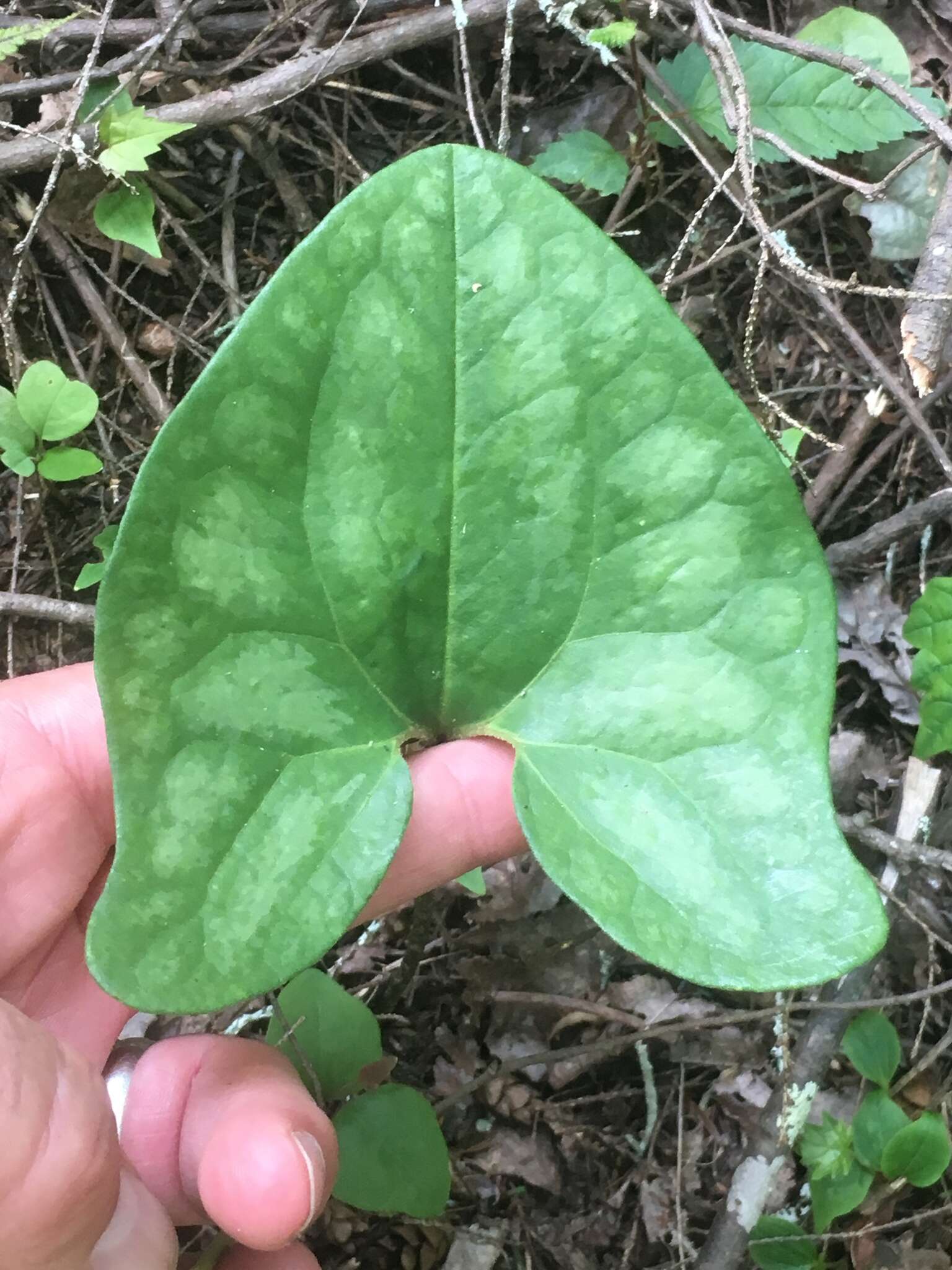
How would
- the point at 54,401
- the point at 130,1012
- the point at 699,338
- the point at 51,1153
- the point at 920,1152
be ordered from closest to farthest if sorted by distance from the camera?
the point at 51,1153 < the point at 130,1012 < the point at 920,1152 < the point at 54,401 < the point at 699,338

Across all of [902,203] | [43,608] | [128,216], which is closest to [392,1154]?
[43,608]

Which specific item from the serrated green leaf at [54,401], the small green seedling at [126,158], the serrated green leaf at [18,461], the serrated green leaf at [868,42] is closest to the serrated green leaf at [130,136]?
the small green seedling at [126,158]

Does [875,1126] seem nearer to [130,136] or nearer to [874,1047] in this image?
[874,1047]

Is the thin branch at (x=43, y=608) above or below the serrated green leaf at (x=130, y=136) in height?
below

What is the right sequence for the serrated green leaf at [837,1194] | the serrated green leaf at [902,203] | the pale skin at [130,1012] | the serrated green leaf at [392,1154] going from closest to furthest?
the pale skin at [130,1012] → the serrated green leaf at [392,1154] → the serrated green leaf at [837,1194] → the serrated green leaf at [902,203]

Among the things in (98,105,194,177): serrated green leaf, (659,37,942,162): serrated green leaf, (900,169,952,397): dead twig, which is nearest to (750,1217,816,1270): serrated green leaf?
(900,169,952,397): dead twig

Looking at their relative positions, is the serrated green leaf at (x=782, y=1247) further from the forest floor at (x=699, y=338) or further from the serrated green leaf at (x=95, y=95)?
the serrated green leaf at (x=95, y=95)
